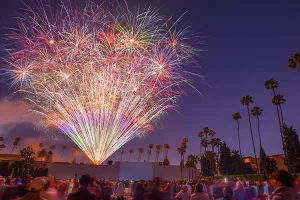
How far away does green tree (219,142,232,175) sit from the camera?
308ft

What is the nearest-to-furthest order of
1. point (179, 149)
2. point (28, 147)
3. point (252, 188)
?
point (252, 188), point (28, 147), point (179, 149)

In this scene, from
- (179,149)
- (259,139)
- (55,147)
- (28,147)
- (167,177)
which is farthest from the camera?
(55,147)

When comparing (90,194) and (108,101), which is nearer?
(90,194)

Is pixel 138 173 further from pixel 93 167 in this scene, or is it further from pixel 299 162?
pixel 299 162

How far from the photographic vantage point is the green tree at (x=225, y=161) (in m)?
93.9

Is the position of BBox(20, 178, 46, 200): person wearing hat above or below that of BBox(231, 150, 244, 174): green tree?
below

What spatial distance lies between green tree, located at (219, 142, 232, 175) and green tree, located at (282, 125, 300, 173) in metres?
27.7

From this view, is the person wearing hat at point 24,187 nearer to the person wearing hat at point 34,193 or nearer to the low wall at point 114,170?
the person wearing hat at point 34,193

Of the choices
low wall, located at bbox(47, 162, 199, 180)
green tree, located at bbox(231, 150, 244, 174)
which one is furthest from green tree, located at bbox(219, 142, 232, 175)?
low wall, located at bbox(47, 162, 199, 180)

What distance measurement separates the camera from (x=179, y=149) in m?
108

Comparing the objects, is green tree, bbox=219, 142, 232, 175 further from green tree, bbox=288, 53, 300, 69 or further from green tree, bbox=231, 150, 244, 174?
green tree, bbox=288, 53, 300, 69

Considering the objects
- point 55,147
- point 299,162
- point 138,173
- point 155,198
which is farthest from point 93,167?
point 155,198

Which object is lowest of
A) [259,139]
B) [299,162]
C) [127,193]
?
[127,193]

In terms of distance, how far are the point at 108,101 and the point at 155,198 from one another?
67.7ft
